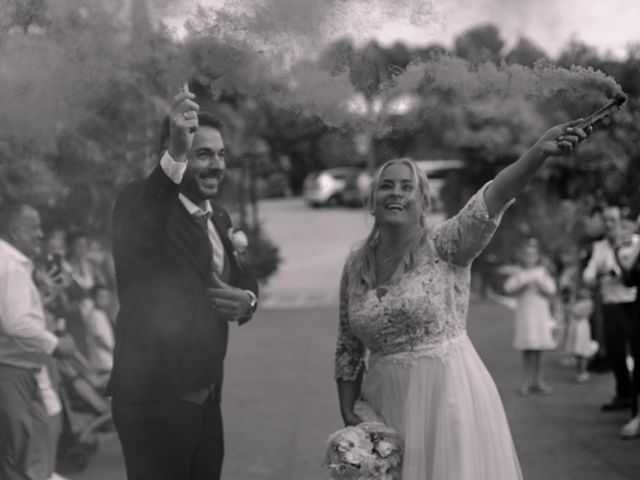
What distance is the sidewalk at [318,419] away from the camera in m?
7.27

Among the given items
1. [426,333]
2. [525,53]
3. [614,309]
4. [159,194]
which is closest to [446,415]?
[426,333]

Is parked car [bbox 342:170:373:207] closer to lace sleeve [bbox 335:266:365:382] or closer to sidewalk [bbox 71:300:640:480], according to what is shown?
sidewalk [bbox 71:300:640:480]

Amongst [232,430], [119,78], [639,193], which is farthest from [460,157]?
[119,78]

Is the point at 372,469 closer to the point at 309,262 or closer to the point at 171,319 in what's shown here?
the point at 171,319

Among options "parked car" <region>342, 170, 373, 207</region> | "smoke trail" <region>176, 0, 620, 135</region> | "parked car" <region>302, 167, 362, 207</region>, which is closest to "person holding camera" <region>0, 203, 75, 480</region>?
"smoke trail" <region>176, 0, 620, 135</region>

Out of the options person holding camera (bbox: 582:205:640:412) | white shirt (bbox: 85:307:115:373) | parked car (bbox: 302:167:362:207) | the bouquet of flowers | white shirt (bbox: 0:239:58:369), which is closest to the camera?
the bouquet of flowers

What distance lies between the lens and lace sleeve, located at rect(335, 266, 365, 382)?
4238 mm

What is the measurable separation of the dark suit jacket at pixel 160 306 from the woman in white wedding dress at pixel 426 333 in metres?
0.66

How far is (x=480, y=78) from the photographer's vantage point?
12.1ft

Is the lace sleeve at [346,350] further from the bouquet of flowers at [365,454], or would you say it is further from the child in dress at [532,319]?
the child in dress at [532,319]

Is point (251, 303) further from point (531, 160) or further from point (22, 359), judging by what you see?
point (22, 359)

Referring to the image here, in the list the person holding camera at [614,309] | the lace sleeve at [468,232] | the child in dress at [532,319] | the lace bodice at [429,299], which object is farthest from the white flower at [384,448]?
the child in dress at [532,319]

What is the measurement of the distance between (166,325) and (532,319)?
22.8 feet

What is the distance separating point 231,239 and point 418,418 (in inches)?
41.3
